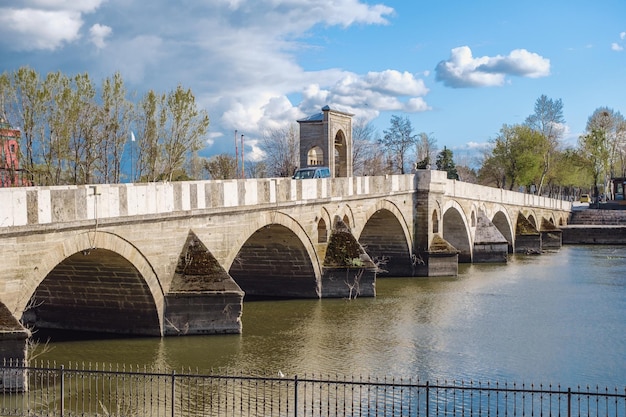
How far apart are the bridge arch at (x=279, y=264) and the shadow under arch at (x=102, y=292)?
505 centimetres

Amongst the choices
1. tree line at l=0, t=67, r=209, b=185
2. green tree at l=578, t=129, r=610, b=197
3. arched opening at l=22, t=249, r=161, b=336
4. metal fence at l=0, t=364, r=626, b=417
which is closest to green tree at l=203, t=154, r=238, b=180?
tree line at l=0, t=67, r=209, b=185

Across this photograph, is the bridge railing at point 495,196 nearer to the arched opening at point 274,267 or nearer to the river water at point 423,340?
the river water at point 423,340

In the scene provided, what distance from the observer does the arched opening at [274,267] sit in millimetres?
20578

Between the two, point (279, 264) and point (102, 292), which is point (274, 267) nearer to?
point (279, 264)

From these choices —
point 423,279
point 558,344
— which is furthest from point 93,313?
point 423,279

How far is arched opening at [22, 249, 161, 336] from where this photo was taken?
47.4 ft

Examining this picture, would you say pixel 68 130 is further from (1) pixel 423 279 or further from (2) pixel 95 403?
(2) pixel 95 403

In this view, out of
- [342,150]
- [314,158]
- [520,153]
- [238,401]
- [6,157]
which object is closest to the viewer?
[238,401]

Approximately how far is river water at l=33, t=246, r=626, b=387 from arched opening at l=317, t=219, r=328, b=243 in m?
1.76

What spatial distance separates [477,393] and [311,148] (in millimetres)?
18346

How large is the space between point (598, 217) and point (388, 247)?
26.5 meters

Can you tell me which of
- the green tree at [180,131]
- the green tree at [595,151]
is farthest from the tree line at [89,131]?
the green tree at [595,151]

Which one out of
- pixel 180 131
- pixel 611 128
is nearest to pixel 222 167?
pixel 180 131

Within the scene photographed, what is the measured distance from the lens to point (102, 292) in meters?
15.3
